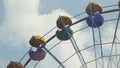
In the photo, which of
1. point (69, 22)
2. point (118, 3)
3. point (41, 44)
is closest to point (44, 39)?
point (41, 44)

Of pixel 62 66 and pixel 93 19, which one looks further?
pixel 93 19

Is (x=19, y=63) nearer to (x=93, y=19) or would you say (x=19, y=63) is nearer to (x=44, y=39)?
(x=44, y=39)

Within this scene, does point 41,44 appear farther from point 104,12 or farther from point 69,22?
point 104,12

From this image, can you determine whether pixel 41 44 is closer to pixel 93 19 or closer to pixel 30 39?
pixel 30 39

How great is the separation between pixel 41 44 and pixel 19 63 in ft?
8.47

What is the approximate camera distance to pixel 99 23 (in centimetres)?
2631

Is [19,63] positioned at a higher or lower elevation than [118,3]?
lower

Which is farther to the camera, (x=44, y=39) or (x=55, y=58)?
(x=44, y=39)

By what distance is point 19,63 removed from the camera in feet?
81.8

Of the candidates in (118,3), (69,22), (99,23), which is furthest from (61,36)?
(118,3)

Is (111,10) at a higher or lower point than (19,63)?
higher

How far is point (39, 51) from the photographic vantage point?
26844 mm

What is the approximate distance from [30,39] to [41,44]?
1097 mm

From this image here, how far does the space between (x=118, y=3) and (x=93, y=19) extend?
7.44ft
